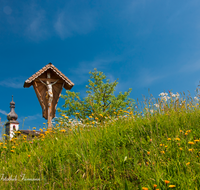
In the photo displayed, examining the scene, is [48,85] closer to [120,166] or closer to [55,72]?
[55,72]

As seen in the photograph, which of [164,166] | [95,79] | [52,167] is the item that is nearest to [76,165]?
[52,167]

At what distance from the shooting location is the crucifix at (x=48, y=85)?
38.2 feet

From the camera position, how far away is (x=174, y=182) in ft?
8.49

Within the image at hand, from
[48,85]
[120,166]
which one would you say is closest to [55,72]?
[48,85]

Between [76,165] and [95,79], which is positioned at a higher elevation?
[95,79]

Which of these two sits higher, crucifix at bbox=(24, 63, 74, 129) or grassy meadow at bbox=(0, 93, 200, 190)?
crucifix at bbox=(24, 63, 74, 129)

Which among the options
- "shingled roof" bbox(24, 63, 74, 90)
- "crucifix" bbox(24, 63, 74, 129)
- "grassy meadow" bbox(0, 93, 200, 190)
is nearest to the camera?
"grassy meadow" bbox(0, 93, 200, 190)

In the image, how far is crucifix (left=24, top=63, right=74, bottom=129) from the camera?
11.6 meters

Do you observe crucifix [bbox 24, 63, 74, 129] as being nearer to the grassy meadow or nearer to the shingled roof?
the shingled roof

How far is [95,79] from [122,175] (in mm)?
20198

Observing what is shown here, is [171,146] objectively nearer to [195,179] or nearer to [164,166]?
[164,166]

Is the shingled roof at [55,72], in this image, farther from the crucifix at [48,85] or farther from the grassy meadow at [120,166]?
the grassy meadow at [120,166]

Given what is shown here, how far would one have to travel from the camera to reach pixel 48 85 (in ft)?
39.2

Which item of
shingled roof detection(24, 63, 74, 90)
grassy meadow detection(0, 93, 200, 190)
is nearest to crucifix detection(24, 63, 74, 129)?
shingled roof detection(24, 63, 74, 90)
